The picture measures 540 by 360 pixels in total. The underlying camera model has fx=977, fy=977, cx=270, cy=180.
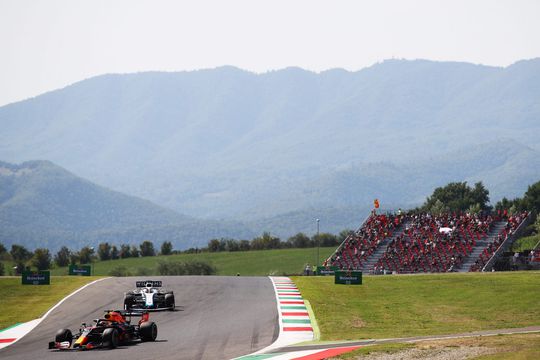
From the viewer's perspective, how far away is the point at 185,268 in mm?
95500

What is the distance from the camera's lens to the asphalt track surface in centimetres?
2862

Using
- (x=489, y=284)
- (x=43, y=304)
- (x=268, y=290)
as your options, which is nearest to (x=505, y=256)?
(x=489, y=284)

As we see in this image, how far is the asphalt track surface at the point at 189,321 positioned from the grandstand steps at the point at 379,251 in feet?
68.4

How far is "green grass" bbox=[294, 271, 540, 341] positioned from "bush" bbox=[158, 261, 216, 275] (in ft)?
125

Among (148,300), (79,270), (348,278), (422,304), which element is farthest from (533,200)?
(148,300)

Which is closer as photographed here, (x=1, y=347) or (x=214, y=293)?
(x=1, y=347)

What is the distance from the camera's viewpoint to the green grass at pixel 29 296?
134 feet

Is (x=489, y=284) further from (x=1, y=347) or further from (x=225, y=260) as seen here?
(x=225, y=260)

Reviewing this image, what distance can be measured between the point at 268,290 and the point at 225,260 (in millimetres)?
67733

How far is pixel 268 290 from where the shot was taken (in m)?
50.8

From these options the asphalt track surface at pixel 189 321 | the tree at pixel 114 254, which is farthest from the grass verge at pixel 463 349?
the tree at pixel 114 254

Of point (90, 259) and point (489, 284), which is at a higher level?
point (90, 259)

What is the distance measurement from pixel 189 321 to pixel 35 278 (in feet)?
65.1

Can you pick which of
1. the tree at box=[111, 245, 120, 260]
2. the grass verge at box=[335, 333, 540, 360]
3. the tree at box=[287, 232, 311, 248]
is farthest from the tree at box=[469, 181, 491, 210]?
the grass verge at box=[335, 333, 540, 360]
